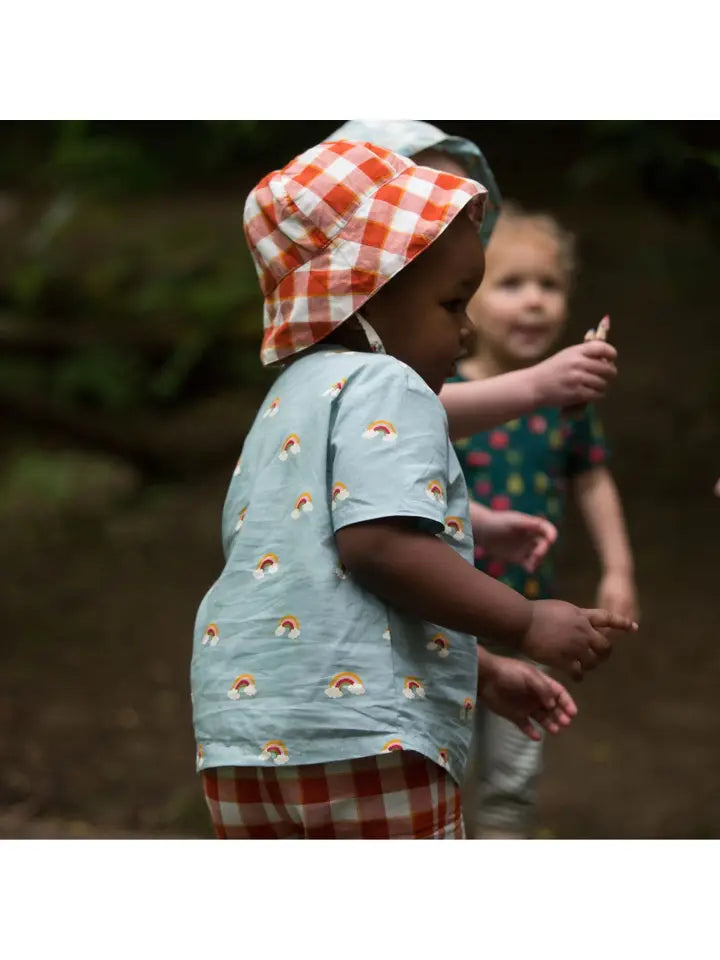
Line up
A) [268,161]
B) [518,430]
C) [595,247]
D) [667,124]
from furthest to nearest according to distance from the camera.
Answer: [595,247]
[268,161]
[667,124]
[518,430]

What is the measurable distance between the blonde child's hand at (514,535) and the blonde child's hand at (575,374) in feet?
0.33

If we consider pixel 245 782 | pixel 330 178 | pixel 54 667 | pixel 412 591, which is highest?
pixel 330 178

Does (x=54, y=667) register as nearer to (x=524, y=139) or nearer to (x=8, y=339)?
(x=8, y=339)

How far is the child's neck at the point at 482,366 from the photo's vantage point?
1126mm

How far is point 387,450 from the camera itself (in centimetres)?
66

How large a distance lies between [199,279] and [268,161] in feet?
1.51

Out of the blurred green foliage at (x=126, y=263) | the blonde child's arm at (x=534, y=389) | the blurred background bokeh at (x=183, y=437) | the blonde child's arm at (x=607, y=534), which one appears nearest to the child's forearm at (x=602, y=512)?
the blonde child's arm at (x=607, y=534)

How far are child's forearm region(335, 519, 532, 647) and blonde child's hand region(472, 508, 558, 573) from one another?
24 cm

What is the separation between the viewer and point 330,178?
72 cm

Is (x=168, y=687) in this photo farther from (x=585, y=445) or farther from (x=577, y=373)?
(x=577, y=373)

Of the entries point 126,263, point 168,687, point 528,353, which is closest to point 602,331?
point 528,353

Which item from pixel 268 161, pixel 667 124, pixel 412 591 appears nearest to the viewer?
pixel 412 591

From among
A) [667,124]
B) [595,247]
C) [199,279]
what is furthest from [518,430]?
[199,279]

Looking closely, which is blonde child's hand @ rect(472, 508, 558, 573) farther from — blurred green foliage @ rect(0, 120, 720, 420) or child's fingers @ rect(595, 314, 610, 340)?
blurred green foliage @ rect(0, 120, 720, 420)
